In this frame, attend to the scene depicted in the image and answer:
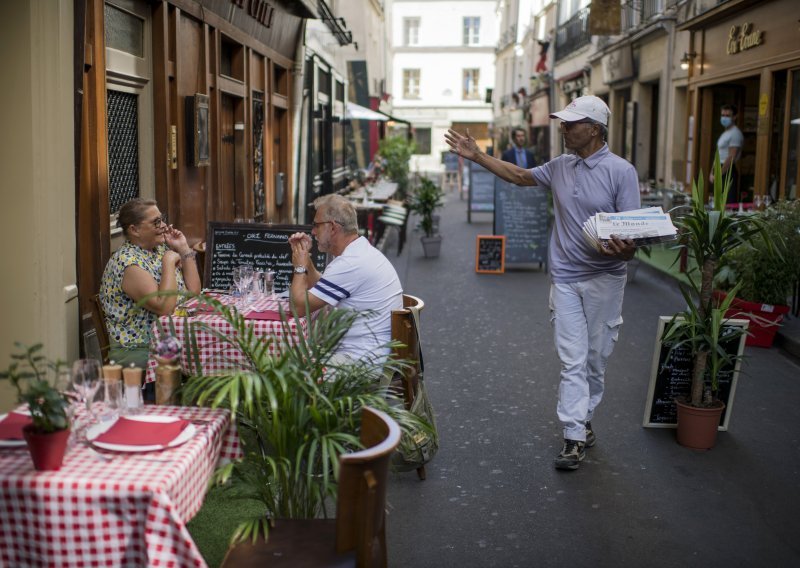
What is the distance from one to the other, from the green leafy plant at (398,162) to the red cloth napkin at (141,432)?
2004 cm

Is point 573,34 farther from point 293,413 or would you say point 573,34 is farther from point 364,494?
point 364,494

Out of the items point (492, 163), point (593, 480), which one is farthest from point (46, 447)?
point (492, 163)

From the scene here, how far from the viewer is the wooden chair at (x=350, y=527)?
3035mm

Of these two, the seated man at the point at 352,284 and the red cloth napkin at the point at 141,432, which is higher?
the seated man at the point at 352,284

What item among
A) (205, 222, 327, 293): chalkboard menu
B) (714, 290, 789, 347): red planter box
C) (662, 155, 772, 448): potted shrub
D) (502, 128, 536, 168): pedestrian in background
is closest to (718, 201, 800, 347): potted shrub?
(714, 290, 789, 347): red planter box

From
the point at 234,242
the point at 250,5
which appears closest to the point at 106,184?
the point at 234,242

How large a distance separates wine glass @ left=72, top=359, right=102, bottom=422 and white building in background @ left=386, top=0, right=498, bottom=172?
57723 millimetres

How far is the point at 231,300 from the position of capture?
20.5 feet

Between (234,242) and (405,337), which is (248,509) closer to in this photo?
(405,337)

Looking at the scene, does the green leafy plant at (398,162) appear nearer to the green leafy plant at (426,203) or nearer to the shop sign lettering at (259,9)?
the green leafy plant at (426,203)

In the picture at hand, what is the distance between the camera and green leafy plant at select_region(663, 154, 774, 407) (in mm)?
5930

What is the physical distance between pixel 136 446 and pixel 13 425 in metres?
0.50

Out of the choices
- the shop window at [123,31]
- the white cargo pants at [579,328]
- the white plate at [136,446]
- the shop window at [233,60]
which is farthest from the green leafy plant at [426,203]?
the white plate at [136,446]

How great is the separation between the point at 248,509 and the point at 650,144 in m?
19.6
